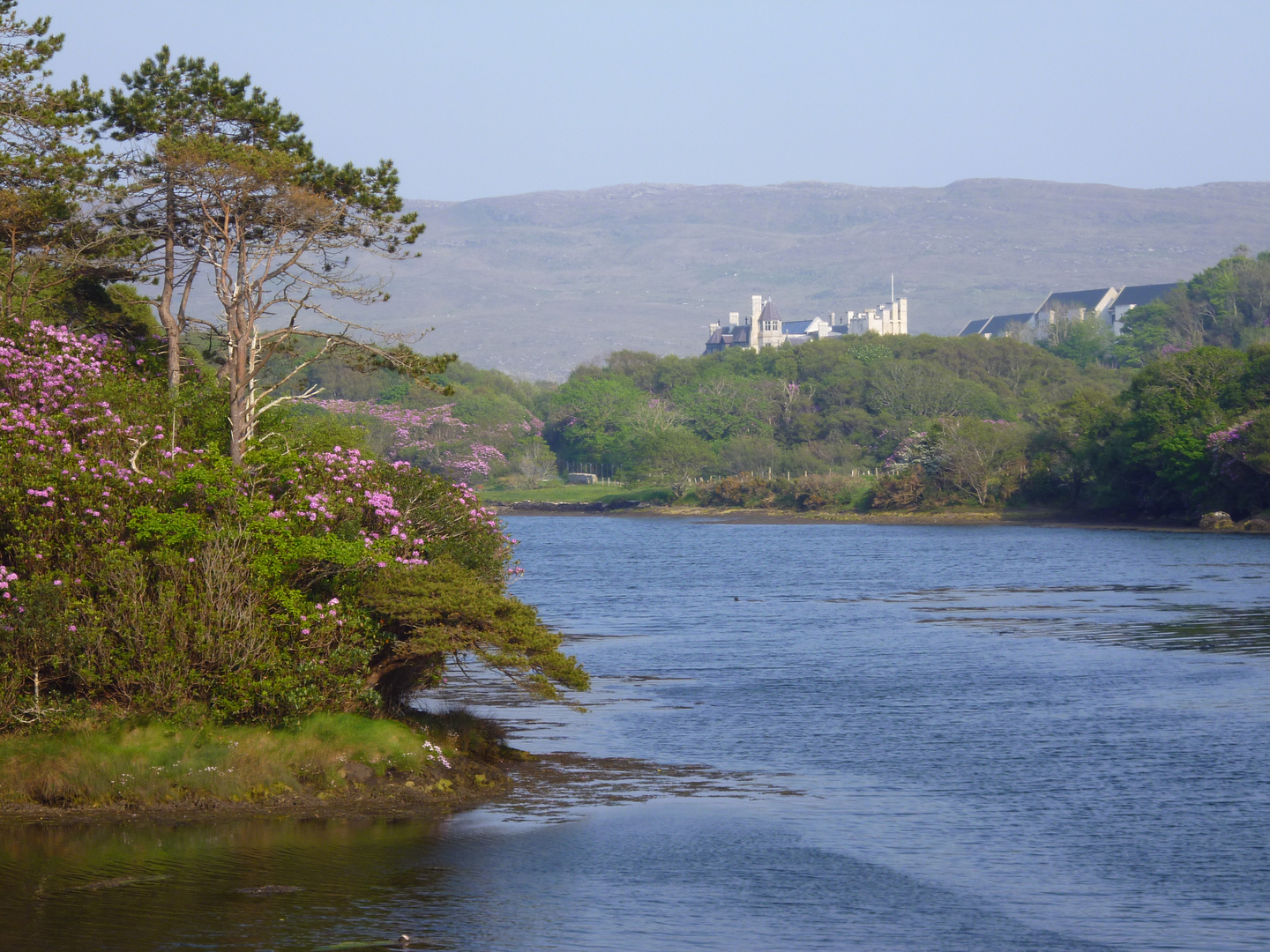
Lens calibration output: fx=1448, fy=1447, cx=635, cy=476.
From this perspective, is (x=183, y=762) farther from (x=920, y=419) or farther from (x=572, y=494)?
(x=920, y=419)

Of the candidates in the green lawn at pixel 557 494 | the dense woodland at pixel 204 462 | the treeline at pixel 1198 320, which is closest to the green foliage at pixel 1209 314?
the treeline at pixel 1198 320

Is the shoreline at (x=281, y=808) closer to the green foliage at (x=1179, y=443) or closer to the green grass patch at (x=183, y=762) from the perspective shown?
the green grass patch at (x=183, y=762)

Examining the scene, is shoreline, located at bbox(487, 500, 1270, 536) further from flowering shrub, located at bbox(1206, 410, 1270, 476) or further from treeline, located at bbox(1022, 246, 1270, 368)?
treeline, located at bbox(1022, 246, 1270, 368)

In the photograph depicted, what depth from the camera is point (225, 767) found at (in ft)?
68.1

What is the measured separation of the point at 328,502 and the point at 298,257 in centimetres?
751

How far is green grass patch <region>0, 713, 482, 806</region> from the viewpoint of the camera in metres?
20.4

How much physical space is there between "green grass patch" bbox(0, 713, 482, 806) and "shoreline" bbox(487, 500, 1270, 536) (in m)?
53.0

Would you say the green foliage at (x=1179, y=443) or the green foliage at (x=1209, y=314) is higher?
the green foliage at (x=1209, y=314)

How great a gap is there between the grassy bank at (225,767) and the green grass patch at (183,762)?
1 centimetres

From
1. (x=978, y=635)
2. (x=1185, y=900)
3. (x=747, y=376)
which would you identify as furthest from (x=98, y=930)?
(x=747, y=376)

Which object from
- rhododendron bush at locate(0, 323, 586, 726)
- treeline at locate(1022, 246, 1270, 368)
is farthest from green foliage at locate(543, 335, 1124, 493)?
rhododendron bush at locate(0, 323, 586, 726)

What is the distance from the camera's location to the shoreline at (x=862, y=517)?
92.8 m

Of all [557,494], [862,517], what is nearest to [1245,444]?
[862,517]

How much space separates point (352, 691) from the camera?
858 inches
